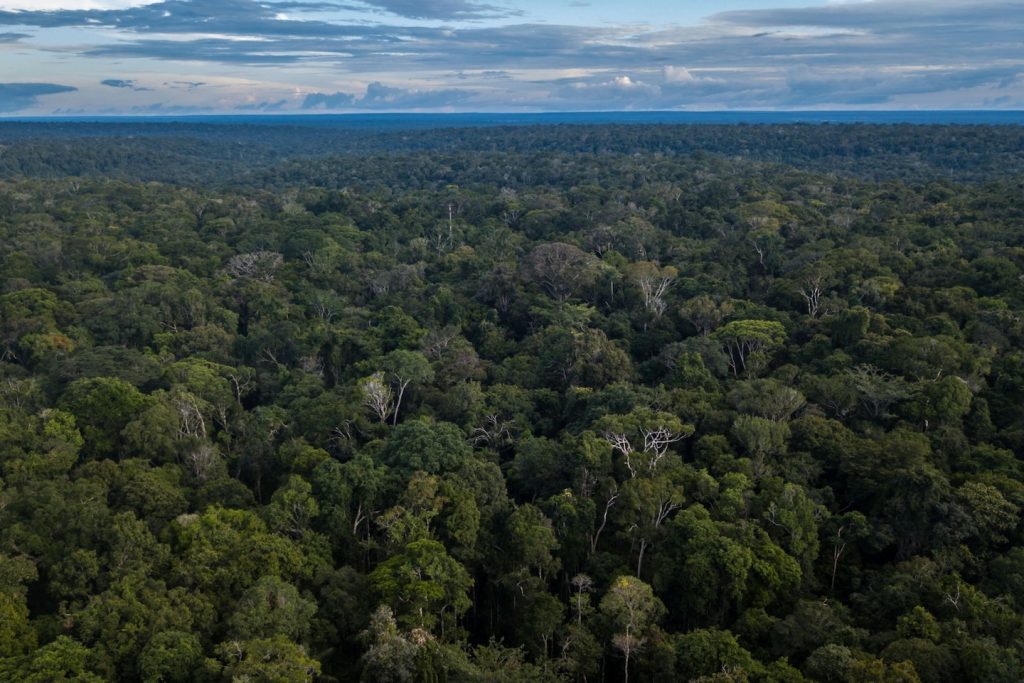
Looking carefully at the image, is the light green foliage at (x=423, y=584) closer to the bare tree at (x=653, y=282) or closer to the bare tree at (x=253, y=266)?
the bare tree at (x=653, y=282)

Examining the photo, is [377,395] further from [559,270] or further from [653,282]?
[653,282]

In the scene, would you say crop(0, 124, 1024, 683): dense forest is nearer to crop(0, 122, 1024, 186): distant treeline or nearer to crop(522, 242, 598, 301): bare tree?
crop(522, 242, 598, 301): bare tree

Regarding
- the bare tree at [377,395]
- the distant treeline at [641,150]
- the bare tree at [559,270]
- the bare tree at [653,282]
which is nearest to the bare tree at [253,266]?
the bare tree at [559,270]

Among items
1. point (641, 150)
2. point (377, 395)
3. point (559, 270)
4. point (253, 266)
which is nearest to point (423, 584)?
point (377, 395)

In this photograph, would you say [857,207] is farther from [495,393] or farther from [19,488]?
[19,488]

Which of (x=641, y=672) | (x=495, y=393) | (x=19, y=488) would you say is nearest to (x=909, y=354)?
(x=495, y=393)

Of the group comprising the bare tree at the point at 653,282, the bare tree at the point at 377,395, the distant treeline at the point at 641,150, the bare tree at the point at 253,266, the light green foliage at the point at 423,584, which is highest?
the distant treeline at the point at 641,150

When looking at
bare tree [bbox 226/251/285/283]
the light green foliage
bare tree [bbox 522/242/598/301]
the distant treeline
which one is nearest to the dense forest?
the light green foliage

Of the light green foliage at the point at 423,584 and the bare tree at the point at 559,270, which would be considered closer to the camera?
the light green foliage at the point at 423,584

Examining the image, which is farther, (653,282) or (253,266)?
(253,266)
